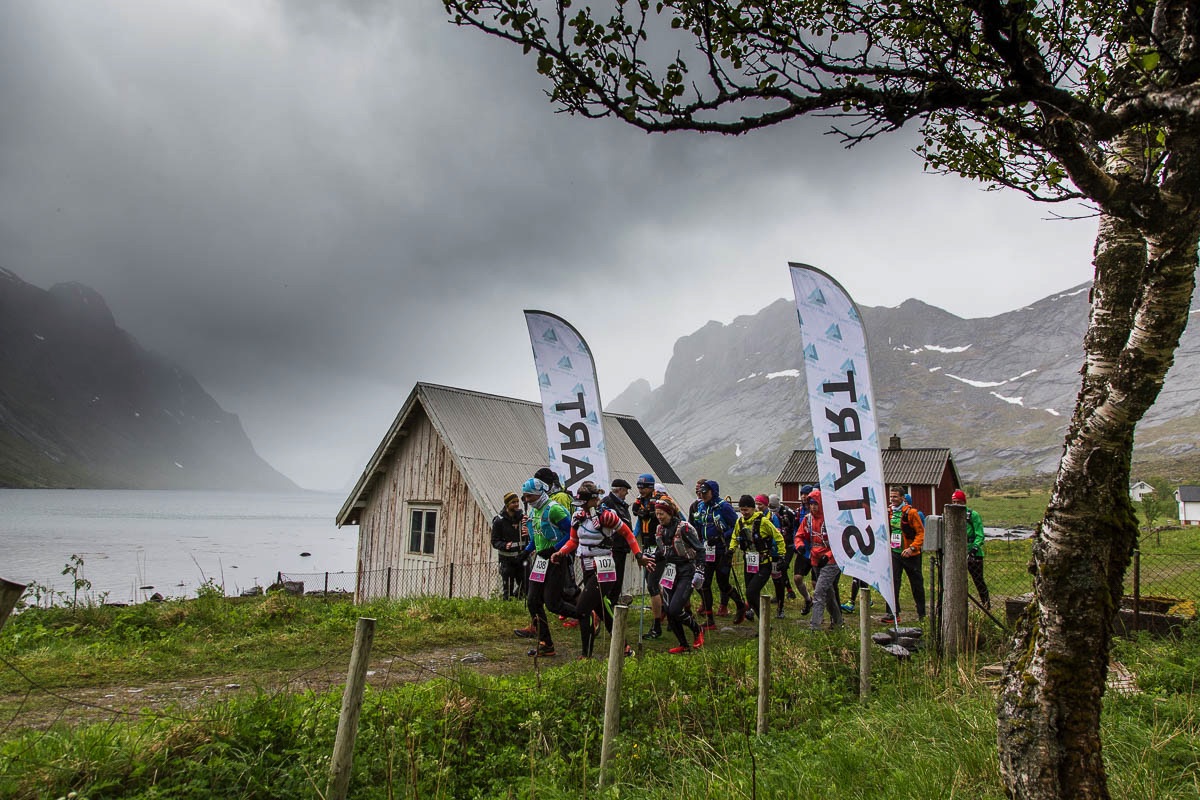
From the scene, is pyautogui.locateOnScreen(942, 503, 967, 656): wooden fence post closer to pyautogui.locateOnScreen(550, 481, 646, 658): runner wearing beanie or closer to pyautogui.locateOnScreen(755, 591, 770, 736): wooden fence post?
pyautogui.locateOnScreen(755, 591, 770, 736): wooden fence post

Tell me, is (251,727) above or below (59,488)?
below

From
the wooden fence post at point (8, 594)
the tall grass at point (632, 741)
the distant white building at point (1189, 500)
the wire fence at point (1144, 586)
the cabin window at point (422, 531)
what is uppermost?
the distant white building at point (1189, 500)

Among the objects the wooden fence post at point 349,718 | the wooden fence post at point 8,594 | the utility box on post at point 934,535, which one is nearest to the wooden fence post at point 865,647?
the utility box on post at point 934,535

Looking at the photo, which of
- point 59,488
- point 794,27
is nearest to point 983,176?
point 794,27

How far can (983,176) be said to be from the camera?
20.3 ft

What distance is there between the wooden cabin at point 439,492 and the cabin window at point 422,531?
1.1 inches

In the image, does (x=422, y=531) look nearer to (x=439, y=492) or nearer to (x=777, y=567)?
(x=439, y=492)

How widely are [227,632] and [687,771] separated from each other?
27.8 feet

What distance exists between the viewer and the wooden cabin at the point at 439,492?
17844mm

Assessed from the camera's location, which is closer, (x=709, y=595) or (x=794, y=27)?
(x=794, y=27)

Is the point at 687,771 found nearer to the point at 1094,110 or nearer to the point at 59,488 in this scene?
the point at 1094,110

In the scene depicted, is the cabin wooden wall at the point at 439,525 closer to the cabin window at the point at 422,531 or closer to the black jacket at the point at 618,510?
the cabin window at the point at 422,531

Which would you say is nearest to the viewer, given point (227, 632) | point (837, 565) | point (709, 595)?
point (837, 565)

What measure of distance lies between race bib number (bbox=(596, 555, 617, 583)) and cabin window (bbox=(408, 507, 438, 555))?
430 inches
